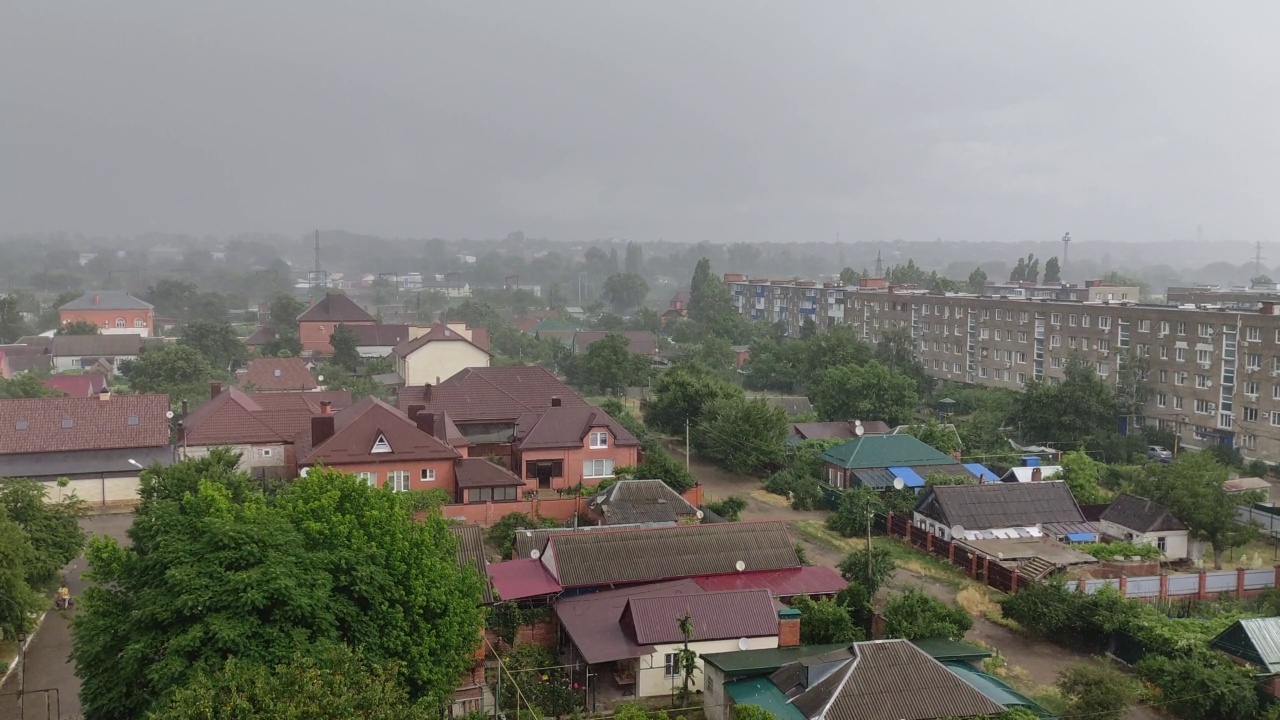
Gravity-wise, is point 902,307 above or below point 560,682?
above

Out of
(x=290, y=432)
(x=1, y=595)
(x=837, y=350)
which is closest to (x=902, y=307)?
(x=837, y=350)

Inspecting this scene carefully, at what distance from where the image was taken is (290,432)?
1176 inches

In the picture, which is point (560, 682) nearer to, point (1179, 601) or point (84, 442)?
point (1179, 601)

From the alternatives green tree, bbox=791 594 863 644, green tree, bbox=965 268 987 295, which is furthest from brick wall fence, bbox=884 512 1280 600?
green tree, bbox=965 268 987 295

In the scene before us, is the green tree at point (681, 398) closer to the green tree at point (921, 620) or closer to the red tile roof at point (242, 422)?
the red tile roof at point (242, 422)

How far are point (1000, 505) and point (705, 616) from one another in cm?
1173

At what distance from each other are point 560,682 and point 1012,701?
669 cm

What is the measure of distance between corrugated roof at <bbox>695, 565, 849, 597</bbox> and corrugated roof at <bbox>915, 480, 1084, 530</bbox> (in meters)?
6.04

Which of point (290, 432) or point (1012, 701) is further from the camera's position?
point (290, 432)

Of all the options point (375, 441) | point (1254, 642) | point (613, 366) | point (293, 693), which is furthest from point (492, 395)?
point (293, 693)

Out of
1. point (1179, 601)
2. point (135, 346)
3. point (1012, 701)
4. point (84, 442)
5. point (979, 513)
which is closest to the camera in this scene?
point (1012, 701)

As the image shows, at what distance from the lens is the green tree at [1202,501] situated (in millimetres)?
23938

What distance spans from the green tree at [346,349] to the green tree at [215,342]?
618 cm

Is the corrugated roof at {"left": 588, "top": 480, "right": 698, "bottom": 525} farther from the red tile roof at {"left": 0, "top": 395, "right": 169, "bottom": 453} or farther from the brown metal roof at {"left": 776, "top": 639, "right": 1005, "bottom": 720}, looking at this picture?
the red tile roof at {"left": 0, "top": 395, "right": 169, "bottom": 453}
